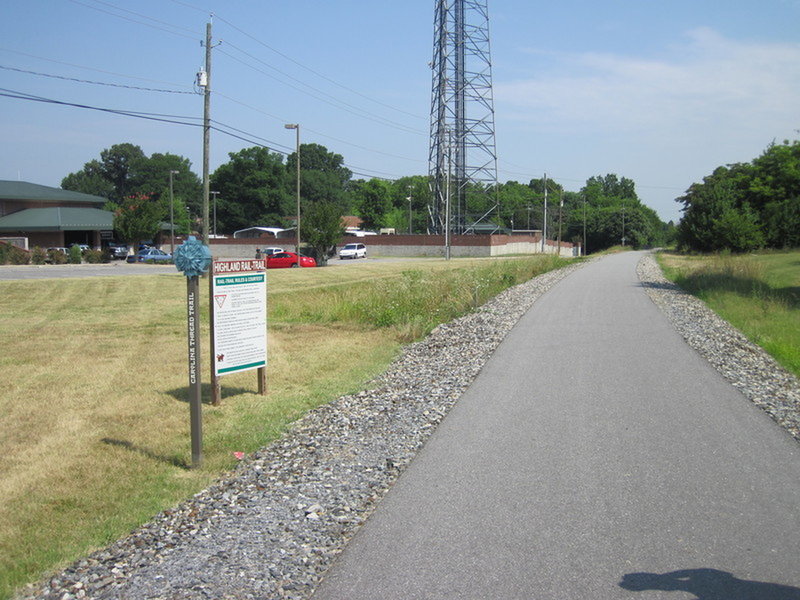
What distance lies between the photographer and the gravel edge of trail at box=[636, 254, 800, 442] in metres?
9.45

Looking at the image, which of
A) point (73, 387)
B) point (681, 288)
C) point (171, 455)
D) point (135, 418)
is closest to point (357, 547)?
point (171, 455)

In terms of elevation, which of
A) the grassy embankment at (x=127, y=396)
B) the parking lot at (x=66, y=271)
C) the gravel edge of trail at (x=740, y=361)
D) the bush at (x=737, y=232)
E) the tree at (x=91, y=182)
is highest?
the tree at (x=91, y=182)

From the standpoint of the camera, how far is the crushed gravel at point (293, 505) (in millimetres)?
4738

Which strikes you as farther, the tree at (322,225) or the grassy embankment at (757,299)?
the tree at (322,225)

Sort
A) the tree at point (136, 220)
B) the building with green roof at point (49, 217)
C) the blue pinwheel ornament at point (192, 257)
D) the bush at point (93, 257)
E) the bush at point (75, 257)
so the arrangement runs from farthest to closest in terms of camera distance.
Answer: the building with green roof at point (49, 217), the tree at point (136, 220), the bush at point (93, 257), the bush at point (75, 257), the blue pinwheel ornament at point (192, 257)

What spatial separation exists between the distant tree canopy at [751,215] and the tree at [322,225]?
31.6m

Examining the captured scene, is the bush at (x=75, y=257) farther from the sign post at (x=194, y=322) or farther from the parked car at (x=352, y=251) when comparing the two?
the sign post at (x=194, y=322)

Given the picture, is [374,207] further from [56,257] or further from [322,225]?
[56,257]

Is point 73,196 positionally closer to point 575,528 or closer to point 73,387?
point 73,387

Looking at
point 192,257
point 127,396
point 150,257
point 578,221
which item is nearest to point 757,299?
point 127,396

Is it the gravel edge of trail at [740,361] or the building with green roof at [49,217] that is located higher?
the building with green roof at [49,217]

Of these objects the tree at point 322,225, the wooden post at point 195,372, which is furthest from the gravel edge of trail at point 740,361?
the tree at point 322,225

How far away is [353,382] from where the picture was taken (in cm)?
1181

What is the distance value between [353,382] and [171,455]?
13.8 ft
